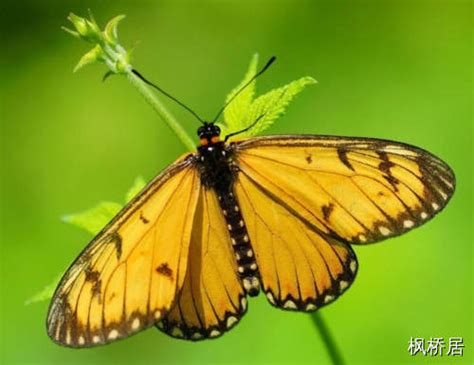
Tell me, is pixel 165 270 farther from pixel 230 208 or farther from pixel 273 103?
pixel 273 103

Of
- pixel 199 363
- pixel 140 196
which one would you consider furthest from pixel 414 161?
pixel 199 363

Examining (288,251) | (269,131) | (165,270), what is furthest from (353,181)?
(269,131)

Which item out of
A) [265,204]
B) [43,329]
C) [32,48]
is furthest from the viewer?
[32,48]

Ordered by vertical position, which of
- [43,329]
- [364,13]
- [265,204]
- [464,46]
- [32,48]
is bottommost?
[265,204]

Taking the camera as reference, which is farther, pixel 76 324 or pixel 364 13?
pixel 364 13

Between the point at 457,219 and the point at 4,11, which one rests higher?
the point at 4,11

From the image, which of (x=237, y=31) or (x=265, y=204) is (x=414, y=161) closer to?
(x=265, y=204)

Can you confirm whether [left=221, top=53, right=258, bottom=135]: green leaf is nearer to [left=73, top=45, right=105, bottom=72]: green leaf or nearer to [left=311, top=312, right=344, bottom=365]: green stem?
[left=73, top=45, right=105, bottom=72]: green leaf

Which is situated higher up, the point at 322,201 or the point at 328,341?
the point at 322,201
